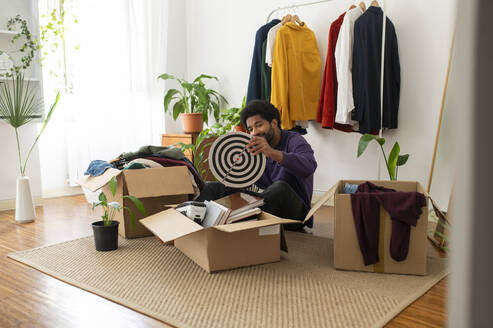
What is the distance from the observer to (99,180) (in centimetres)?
253

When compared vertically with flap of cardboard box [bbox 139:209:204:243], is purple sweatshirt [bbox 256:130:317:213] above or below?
above

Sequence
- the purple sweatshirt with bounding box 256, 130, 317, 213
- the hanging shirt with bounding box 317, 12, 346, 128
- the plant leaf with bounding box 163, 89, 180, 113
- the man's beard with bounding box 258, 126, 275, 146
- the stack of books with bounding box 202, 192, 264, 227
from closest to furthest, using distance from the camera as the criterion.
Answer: the stack of books with bounding box 202, 192, 264, 227 < the purple sweatshirt with bounding box 256, 130, 317, 213 < the man's beard with bounding box 258, 126, 275, 146 < the hanging shirt with bounding box 317, 12, 346, 128 < the plant leaf with bounding box 163, 89, 180, 113

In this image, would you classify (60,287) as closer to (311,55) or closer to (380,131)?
(380,131)

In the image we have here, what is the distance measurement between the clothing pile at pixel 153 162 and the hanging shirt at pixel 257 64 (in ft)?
4.05

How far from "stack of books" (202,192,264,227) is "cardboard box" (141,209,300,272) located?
71 mm

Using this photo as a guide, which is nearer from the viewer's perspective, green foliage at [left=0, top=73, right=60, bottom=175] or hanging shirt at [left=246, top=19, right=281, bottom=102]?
green foliage at [left=0, top=73, right=60, bottom=175]

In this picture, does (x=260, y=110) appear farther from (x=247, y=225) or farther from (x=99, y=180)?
(x=99, y=180)

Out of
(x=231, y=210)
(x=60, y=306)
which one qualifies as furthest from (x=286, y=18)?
(x=60, y=306)

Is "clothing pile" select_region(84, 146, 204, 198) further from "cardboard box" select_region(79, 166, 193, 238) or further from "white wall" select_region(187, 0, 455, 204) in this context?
"white wall" select_region(187, 0, 455, 204)

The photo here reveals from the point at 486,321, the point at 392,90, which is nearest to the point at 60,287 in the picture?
the point at 486,321

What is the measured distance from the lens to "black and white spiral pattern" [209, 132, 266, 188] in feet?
7.36

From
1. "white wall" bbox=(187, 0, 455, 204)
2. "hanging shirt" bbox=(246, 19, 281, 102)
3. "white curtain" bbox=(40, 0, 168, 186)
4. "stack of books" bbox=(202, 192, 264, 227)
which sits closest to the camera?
"stack of books" bbox=(202, 192, 264, 227)

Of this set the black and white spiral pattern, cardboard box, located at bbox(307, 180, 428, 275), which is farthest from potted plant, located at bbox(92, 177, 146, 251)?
cardboard box, located at bbox(307, 180, 428, 275)

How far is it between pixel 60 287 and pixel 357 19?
2.64 m
